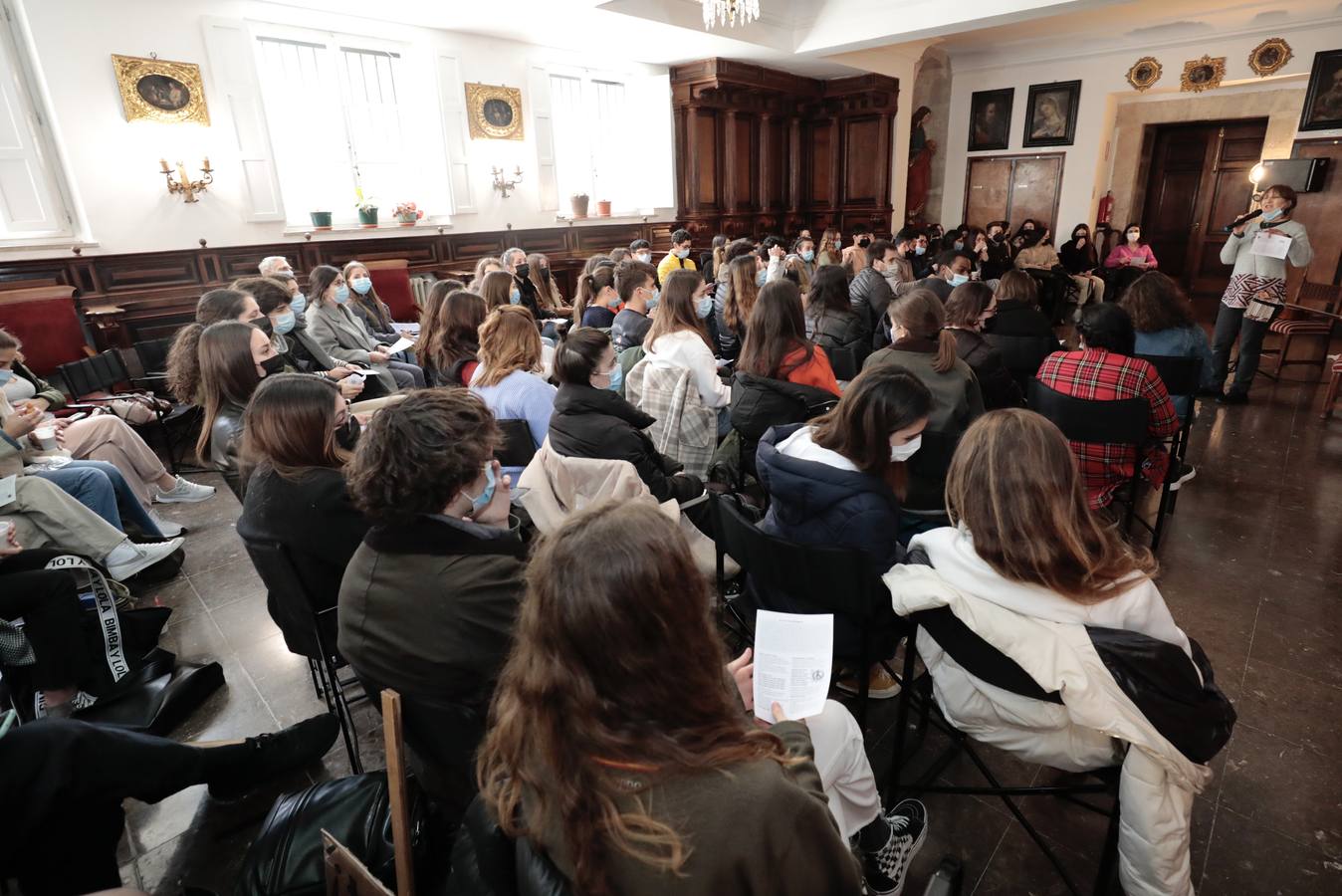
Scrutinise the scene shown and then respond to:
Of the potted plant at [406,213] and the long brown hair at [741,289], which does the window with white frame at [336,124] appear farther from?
the long brown hair at [741,289]

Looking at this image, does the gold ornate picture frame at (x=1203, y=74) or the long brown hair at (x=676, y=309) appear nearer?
the long brown hair at (x=676, y=309)

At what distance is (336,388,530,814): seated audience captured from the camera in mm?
1354

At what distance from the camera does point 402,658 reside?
53.7 inches

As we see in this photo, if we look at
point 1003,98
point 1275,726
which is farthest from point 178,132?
point 1003,98

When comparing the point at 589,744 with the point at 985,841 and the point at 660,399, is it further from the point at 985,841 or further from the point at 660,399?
the point at 660,399

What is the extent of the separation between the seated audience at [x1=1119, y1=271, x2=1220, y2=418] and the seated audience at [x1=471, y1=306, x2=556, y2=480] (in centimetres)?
333

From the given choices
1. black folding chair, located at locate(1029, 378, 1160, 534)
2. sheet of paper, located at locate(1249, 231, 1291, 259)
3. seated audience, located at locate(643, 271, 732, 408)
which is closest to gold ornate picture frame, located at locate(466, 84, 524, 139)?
seated audience, located at locate(643, 271, 732, 408)

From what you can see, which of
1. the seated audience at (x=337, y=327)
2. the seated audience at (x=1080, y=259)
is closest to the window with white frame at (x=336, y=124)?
the seated audience at (x=337, y=327)

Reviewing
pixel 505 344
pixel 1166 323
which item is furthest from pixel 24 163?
pixel 1166 323

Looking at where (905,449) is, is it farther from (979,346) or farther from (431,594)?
(979,346)

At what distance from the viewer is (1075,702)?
1.30 m

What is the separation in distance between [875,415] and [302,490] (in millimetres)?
1600

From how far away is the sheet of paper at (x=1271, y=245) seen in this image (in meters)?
5.20

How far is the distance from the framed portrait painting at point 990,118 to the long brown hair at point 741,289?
31.7 ft
